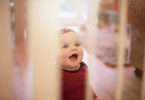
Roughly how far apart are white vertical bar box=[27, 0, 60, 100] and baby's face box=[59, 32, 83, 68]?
0.10 meters

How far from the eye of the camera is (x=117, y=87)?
0.99 metres

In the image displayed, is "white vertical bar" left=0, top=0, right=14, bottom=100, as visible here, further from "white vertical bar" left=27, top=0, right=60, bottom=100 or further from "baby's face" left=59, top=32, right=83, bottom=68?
"baby's face" left=59, top=32, right=83, bottom=68

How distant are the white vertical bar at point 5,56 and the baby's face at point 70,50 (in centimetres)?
21

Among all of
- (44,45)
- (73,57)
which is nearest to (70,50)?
(73,57)

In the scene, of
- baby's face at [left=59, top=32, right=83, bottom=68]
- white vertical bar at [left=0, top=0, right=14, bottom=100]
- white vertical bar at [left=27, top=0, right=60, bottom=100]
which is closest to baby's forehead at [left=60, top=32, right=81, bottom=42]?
baby's face at [left=59, top=32, right=83, bottom=68]

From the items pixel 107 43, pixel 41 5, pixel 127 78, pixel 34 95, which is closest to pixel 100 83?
pixel 127 78

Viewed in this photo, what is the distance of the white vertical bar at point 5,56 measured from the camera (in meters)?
0.72

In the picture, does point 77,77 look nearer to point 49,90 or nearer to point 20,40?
point 49,90

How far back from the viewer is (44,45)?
0.76 meters

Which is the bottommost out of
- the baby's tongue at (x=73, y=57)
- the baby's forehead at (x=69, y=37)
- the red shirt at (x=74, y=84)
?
the red shirt at (x=74, y=84)

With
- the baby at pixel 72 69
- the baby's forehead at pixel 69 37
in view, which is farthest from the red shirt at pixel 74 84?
the baby's forehead at pixel 69 37

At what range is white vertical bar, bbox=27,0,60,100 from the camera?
28.8 inches

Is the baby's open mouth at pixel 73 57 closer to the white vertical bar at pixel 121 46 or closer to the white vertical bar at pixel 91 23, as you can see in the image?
the white vertical bar at pixel 91 23

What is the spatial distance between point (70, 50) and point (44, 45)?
0.18 metres
